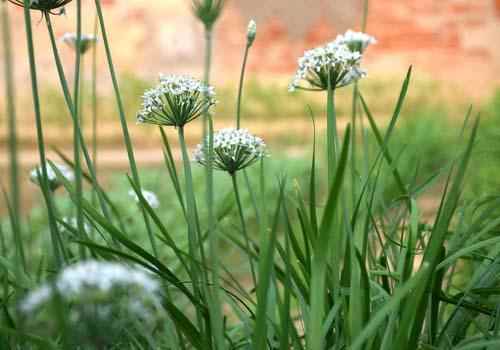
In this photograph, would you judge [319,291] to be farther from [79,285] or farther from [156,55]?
[156,55]

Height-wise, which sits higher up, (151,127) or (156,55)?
(156,55)

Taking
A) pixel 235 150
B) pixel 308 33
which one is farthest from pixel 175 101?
pixel 308 33

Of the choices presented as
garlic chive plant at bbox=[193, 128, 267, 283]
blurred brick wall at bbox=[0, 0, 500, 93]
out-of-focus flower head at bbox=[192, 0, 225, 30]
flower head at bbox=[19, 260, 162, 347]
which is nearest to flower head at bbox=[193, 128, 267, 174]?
garlic chive plant at bbox=[193, 128, 267, 283]

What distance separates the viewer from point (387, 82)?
352 cm

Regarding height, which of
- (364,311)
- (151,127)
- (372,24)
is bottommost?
(151,127)

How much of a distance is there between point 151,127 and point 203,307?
9.04 ft

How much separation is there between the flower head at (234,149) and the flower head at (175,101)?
0.03 meters

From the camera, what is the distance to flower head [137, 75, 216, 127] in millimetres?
471

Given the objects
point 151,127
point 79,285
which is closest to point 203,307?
point 79,285

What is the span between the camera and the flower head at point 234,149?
0.51 metres

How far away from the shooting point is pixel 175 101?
47cm

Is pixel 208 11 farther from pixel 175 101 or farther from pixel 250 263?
pixel 250 263

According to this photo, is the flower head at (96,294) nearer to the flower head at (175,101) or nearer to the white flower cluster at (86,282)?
the white flower cluster at (86,282)

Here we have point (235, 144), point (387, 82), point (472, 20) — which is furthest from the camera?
point (472, 20)
